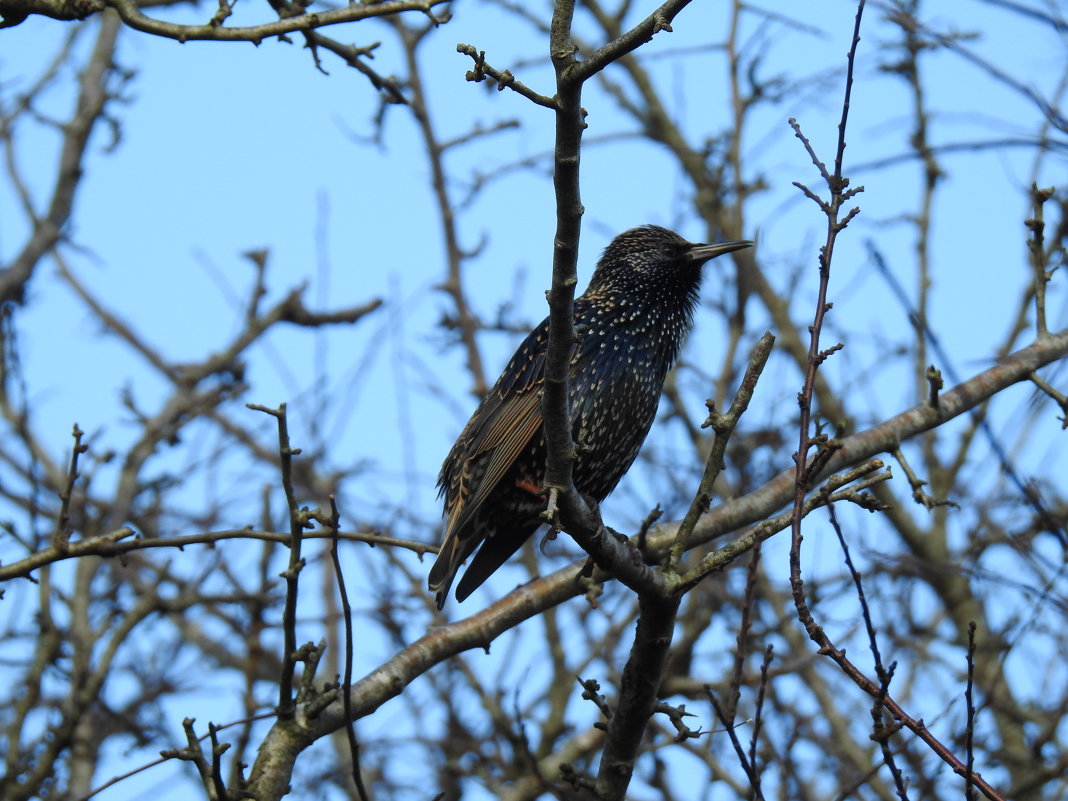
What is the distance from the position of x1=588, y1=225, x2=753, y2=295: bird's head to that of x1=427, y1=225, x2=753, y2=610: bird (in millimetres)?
18

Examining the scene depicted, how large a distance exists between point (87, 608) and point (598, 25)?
648cm

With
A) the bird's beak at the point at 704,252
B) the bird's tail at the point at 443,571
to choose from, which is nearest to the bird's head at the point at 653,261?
the bird's beak at the point at 704,252

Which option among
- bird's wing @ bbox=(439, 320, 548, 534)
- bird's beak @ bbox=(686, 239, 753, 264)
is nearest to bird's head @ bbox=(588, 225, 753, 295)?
bird's beak @ bbox=(686, 239, 753, 264)

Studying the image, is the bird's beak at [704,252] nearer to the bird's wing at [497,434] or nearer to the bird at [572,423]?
the bird at [572,423]

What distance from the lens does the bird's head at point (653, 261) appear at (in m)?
5.47

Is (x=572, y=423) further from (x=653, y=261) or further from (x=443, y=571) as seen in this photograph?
(x=653, y=261)

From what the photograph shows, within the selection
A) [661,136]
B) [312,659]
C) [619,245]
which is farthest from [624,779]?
[661,136]

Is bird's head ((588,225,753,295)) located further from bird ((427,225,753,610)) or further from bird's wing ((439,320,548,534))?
bird's wing ((439,320,548,534))

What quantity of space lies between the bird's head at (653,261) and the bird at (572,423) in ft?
0.06

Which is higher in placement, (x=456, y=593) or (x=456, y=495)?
(x=456, y=495)

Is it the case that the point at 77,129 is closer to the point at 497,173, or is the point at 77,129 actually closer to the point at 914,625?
the point at 497,173

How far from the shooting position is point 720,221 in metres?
8.96

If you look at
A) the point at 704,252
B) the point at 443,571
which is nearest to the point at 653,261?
the point at 704,252

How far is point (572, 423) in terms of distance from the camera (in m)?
4.53
